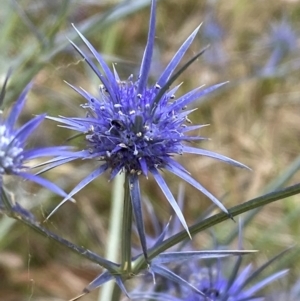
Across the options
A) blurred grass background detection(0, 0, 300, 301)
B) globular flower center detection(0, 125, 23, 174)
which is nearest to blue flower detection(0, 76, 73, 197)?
globular flower center detection(0, 125, 23, 174)

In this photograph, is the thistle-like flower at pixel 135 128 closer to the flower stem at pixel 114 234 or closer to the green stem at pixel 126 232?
the green stem at pixel 126 232

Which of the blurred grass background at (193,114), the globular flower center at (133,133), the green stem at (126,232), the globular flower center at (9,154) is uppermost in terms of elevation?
the blurred grass background at (193,114)

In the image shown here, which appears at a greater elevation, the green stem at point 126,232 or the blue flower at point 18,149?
the blue flower at point 18,149

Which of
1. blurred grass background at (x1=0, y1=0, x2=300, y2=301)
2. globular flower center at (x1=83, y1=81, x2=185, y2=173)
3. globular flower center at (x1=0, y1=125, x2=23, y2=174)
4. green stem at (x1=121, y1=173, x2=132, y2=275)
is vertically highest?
blurred grass background at (x1=0, y1=0, x2=300, y2=301)

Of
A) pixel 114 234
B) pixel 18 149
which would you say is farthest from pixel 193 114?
pixel 18 149

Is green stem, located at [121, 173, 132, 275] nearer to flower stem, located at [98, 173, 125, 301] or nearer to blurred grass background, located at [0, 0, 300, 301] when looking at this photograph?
flower stem, located at [98, 173, 125, 301]

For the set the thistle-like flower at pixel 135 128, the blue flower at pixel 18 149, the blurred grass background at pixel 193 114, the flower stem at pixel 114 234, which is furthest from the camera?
the blurred grass background at pixel 193 114

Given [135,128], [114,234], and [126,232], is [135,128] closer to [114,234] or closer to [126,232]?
[126,232]

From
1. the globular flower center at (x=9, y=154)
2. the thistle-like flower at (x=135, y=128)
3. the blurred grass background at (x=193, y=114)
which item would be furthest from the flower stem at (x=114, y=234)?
the thistle-like flower at (x=135, y=128)
